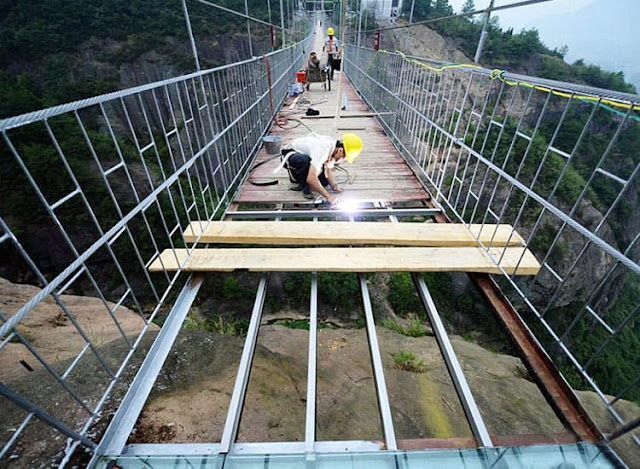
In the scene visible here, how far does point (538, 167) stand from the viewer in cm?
255

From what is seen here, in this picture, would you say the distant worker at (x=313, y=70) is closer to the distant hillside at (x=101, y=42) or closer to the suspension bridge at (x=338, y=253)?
the suspension bridge at (x=338, y=253)

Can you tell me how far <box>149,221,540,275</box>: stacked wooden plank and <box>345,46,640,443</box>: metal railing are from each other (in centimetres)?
15

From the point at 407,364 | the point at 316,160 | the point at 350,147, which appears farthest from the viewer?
Result: the point at 407,364

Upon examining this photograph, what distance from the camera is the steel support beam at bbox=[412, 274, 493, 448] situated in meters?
1.86

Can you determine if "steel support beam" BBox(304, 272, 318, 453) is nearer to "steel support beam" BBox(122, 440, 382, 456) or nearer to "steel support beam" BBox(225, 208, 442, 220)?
"steel support beam" BBox(122, 440, 382, 456)

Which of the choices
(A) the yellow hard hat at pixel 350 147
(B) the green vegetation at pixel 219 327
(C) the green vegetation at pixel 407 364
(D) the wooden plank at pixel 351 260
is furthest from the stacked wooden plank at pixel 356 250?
(B) the green vegetation at pixel 219 327

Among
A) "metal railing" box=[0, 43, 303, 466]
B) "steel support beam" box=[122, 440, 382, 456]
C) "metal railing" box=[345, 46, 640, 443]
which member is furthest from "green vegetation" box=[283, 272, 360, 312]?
"steel support beam" box=[122, 440, 382, 456]

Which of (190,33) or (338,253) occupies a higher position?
(190,33)

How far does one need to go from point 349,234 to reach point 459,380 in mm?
1754

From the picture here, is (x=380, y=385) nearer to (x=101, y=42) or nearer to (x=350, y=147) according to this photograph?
(x=350, y=147)

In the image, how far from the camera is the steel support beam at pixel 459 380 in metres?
1.86

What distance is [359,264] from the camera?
295cm

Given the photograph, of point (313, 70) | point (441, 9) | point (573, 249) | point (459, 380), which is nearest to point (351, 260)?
point (459, 380)

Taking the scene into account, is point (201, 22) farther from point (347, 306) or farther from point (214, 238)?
point (214, 238)
